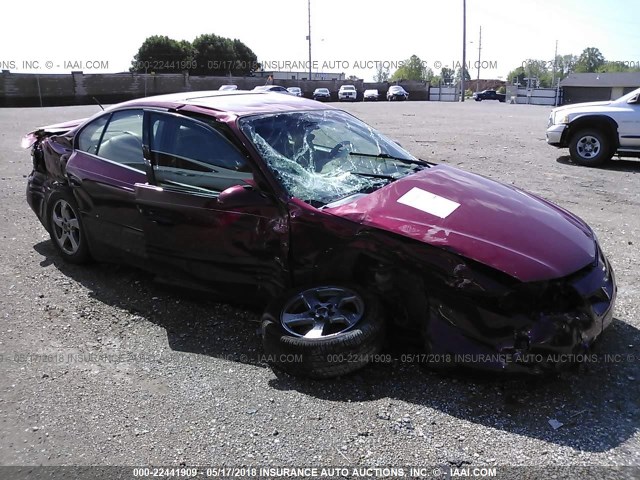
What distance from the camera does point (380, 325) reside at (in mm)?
3156

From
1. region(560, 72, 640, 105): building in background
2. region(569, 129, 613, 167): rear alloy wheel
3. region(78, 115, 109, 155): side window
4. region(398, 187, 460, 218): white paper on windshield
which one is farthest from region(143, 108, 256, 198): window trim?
region(560, 72, 640, 105): building in background

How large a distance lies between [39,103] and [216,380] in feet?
136

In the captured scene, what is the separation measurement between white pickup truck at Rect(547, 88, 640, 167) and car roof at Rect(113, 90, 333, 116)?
7.88 m

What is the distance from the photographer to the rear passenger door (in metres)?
4.33

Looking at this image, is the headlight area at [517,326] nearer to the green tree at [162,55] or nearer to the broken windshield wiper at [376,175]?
the broken windshield wiper at [376,175]

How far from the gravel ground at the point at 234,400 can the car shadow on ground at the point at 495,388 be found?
10 millimetres

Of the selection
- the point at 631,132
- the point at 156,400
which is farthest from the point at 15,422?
the point at 631,132

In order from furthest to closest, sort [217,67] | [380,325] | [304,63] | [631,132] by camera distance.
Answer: [217,67] → [304,63] → [631,132] → [380,325]

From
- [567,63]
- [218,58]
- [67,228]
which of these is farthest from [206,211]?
[567,63]

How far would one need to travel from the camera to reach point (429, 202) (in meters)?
3.51

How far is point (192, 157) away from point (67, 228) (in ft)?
5.75

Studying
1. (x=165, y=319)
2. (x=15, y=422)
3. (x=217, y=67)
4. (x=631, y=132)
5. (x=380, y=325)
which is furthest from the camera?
(x=217, y=67)

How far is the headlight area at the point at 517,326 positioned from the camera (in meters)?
2.89

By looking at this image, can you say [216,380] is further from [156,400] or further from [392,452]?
[392,452]
